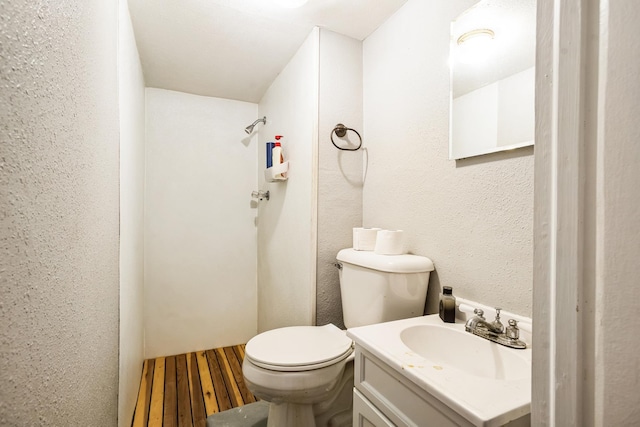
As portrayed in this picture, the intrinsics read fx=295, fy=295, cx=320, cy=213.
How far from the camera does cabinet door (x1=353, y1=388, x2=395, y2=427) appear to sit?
80cm

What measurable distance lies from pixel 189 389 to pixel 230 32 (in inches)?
81.9

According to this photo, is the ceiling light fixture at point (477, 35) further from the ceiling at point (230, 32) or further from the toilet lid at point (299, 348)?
the toilet lid at point (299, 348)

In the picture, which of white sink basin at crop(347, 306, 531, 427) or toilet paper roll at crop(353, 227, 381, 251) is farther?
toilet paper roll at crop(353, 227, 381, 251)

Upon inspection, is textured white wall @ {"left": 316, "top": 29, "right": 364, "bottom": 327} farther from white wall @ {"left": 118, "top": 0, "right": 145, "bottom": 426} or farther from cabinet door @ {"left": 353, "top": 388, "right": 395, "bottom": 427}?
white wall @ {"left": 118, "top": 0, "right": 145, "bottom": 426}

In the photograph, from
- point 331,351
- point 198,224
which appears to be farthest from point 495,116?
point 198,224

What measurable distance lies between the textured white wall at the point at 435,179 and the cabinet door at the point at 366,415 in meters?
0.52

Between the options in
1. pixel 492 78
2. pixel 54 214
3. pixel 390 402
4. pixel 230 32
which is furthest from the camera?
pixel 230 32

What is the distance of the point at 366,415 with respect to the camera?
2.85 ft

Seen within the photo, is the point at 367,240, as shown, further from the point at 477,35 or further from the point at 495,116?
the point at 477,35

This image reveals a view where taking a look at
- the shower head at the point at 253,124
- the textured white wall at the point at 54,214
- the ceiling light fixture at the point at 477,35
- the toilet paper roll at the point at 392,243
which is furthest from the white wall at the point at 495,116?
the shower head at the point at 253,124

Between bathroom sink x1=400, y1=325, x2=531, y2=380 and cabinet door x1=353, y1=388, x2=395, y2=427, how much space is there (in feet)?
0.69

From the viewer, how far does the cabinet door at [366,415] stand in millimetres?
801

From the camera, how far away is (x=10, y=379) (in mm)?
365

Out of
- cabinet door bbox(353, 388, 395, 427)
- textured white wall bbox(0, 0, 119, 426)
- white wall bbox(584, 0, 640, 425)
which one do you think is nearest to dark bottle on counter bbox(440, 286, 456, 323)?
cabinet door bbox(353, 388, 395, 427)
